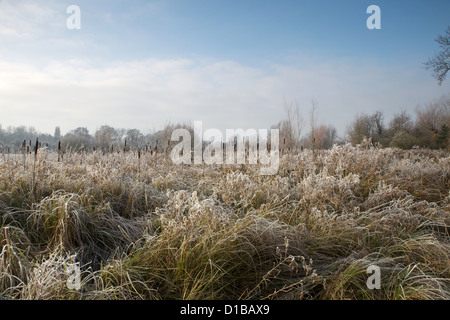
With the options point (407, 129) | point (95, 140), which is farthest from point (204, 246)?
point (407, 129)

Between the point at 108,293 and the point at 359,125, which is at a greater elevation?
the point at 359,125

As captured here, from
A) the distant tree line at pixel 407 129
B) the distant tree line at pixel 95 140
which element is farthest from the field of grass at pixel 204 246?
the distant tree line at pixel 407 129

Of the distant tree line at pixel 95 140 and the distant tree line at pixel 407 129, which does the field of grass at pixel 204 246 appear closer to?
the distant tree line at pixel 95 140

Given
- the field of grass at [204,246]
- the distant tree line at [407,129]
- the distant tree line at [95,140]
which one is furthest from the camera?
the distant tree line at [407,129]

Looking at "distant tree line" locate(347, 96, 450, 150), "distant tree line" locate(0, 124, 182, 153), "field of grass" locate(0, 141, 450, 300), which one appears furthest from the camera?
"distant tree line" locate(347, 96, 450, 150)

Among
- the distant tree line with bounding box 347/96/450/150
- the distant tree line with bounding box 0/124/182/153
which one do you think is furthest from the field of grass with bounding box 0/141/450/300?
the distant tree line with bounding box 347/96/450/150

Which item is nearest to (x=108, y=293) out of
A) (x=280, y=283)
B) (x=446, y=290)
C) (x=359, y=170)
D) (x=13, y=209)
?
(x=280, y=283)

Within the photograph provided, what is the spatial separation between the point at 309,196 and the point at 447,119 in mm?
30334

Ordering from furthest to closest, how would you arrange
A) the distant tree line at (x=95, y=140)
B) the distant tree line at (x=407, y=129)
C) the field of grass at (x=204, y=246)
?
the distant tree line at (x=407, y=129) < the distant tree line at (x=95, y=140) < the field of grass at (x=204, y=246)

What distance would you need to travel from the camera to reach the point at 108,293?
6.17 ft

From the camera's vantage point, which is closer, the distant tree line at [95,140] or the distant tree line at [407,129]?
the distant tree line at [95,140]

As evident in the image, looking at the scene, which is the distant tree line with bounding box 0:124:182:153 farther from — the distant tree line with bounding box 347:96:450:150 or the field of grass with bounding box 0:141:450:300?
the distant tree line with bounding box 347:96:450:150

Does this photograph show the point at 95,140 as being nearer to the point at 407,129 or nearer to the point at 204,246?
the point at 204,246
